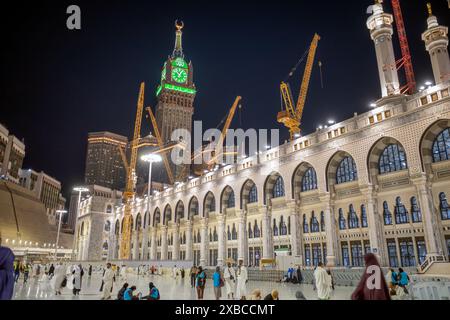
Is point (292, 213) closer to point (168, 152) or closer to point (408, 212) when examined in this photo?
point (408, 212)

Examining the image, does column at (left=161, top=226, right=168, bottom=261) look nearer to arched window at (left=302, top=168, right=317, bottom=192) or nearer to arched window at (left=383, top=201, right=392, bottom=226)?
arched window at (left=302, top=168, right=317, bottom=192)

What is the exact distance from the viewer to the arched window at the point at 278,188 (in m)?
32.5

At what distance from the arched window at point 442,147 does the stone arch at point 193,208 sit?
29.6 metres

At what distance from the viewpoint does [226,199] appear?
127 feet

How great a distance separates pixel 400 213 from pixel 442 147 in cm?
524

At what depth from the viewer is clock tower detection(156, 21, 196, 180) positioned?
4409 inches

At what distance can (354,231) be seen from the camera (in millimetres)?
24812

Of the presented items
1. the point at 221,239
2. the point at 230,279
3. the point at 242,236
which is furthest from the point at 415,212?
the point at 221,239

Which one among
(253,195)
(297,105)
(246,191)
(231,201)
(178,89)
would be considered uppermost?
(178,89)

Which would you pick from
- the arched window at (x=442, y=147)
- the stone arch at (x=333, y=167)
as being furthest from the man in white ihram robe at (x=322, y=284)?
the stone arch at (x=333, y=167)

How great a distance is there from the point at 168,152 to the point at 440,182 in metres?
94.8

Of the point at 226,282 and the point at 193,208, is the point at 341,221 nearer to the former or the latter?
the point at 226,282

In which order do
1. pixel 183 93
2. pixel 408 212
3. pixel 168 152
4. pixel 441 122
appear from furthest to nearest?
pixel 183 93
pixel 168 152
pixel 408 212
pixel 441 122
